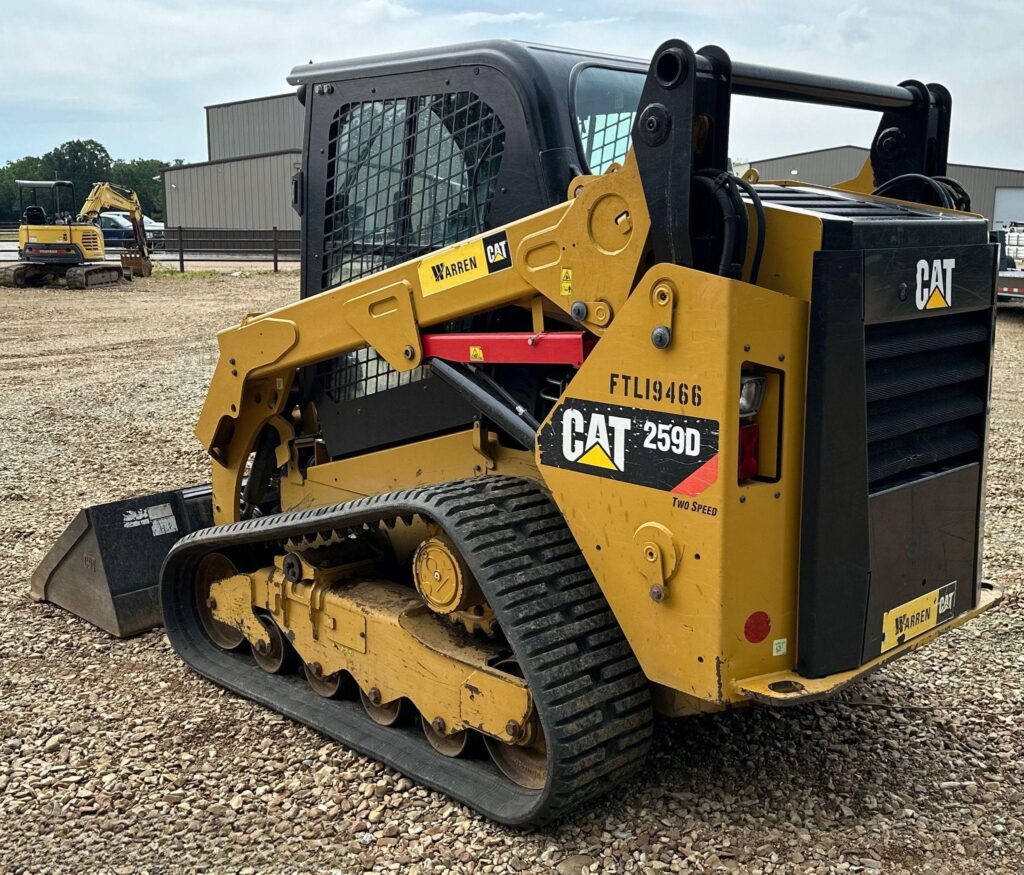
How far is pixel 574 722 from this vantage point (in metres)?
3.22

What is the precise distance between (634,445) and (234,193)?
40548mm

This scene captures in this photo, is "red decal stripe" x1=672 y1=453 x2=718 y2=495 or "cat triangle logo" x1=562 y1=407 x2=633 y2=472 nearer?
"red decal stripe" x1=672 y1=453 x2=718 y2=495

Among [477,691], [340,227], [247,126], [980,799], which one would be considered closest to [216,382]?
[340,227]

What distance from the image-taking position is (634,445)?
3.14 meters

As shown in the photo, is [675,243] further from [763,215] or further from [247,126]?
[247,126]

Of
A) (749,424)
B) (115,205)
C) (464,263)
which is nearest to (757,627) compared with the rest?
(749,424)

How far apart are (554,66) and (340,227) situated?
1.19 metres

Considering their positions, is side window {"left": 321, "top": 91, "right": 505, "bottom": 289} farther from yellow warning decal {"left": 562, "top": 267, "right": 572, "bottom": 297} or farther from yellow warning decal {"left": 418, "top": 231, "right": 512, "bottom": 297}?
yellow warning decal {"left": 562, "top": 267, "right": 572, "bottom": 297}

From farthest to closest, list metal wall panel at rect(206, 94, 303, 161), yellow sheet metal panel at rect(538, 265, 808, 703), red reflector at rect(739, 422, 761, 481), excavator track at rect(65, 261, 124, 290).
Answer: metal wall panel at rect(206, 94, 303, 161), excavator track at rect(65, 261, 124, 290), red reflector at rect(739, 422, 761, 481), yellow sheet metal panel at rect(538, 265, 808, 703)

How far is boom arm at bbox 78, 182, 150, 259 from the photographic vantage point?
2711 cm

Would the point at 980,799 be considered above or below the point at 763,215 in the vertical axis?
below

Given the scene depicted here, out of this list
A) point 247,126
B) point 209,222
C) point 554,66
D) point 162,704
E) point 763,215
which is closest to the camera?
point 763,215

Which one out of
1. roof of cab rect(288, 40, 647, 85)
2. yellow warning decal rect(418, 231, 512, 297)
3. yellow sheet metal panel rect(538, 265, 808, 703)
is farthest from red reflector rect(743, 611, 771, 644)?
roof of cab rect(288, 40, 647, 85)

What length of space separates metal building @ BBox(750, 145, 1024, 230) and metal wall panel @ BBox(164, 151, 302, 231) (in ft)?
55.9
